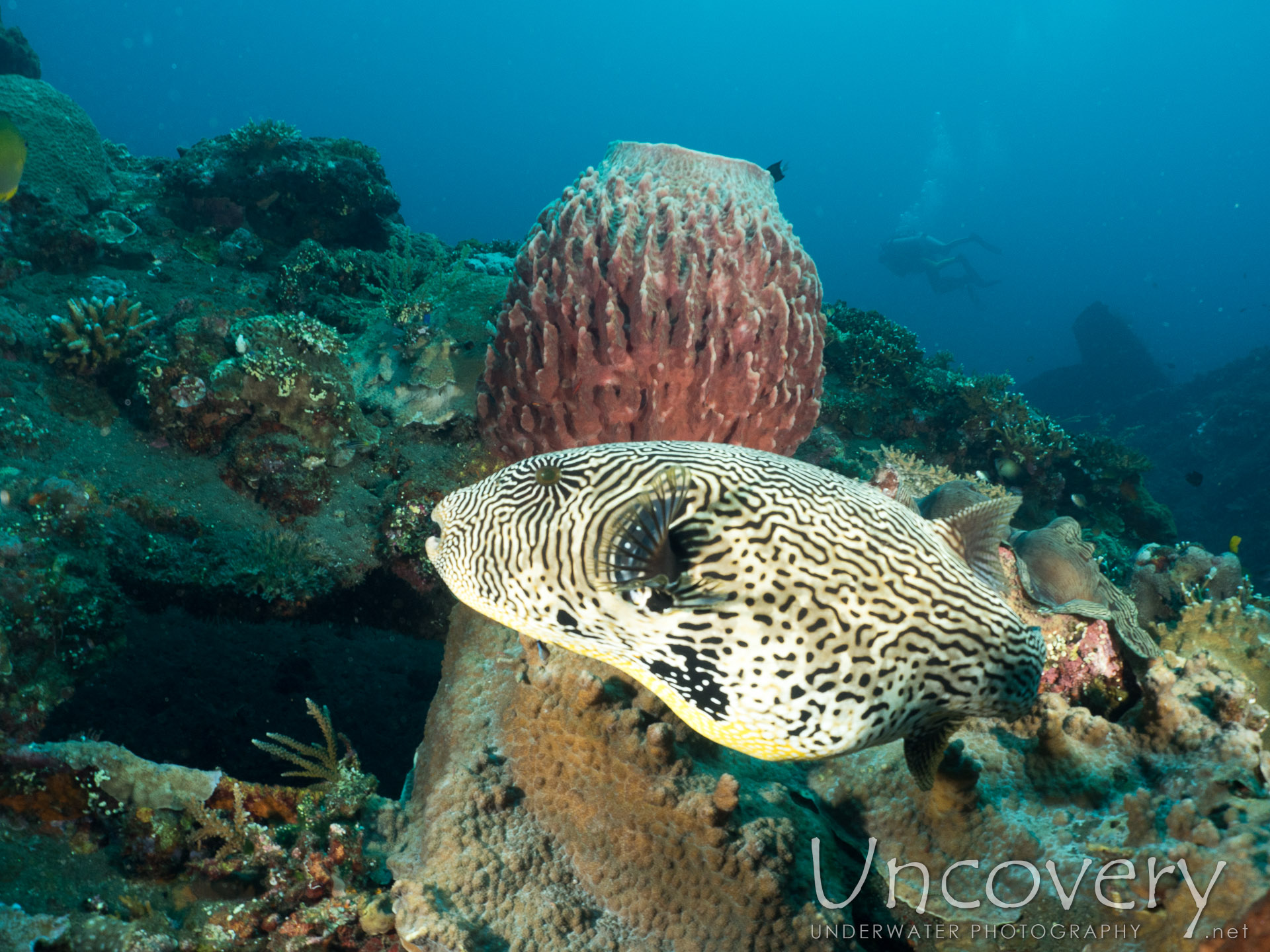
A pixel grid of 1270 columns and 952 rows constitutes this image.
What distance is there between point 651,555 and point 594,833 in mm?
1608

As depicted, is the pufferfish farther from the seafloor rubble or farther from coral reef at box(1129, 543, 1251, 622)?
coral reef at box(1129, 543, 1251, 622)

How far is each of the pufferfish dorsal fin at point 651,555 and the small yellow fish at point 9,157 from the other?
7.16m

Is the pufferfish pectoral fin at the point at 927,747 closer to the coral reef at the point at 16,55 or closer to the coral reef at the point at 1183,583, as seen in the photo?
the coral reef at the point at 1183,583

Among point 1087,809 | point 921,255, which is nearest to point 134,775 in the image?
point 1087,809

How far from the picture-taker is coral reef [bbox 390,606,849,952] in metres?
2.49

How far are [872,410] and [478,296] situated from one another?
6223 millimetres

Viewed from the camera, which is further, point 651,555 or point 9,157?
point 9,157

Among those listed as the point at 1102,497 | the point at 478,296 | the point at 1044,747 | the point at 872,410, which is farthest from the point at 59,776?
the point at 1102,497

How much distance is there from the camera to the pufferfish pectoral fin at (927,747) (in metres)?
2.21

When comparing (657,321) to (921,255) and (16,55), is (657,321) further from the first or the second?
(921,255)

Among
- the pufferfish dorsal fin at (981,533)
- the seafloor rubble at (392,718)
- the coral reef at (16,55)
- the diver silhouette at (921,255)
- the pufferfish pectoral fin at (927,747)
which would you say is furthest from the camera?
the diver silhouette at (921,255)

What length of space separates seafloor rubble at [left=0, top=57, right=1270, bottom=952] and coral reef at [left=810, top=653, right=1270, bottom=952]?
0.05 ft

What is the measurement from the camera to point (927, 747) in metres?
2.29

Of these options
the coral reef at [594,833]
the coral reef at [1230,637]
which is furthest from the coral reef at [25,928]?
the coral reef at [1230,637]
